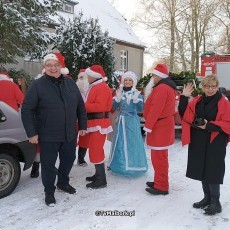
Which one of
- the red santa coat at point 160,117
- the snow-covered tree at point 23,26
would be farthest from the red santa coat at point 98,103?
the snow-covered tree at point 23,26

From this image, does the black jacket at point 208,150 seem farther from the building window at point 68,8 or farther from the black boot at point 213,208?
the building window at point 68,8

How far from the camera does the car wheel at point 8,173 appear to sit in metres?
4.59

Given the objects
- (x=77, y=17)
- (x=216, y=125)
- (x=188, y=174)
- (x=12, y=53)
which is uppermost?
(x=77, y=17)

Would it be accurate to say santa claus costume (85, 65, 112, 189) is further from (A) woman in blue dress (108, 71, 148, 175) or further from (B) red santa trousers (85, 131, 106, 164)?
(A) woman in blue dress (108, 71, 148, 175)

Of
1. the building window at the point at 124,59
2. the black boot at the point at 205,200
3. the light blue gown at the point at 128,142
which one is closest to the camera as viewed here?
the black boot at the point at 205,200

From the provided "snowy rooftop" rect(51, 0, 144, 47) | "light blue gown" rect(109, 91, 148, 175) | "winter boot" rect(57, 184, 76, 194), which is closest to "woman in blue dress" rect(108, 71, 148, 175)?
"light blue gown" rect(109, 91, 148, 175)

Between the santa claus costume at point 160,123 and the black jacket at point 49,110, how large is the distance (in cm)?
106

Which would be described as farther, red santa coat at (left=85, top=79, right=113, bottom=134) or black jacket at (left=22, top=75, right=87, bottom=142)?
red santa coat at (left=85, top=79, right=113, bottom=134)

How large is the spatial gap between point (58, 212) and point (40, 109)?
127cm

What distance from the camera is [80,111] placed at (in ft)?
15.5

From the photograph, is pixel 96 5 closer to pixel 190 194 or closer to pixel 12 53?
pixel 12 53

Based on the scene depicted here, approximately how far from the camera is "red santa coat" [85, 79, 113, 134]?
5.01 metres

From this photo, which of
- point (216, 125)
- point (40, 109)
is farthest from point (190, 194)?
point (40, 109)

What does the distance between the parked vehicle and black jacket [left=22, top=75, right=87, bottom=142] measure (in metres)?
0.52
